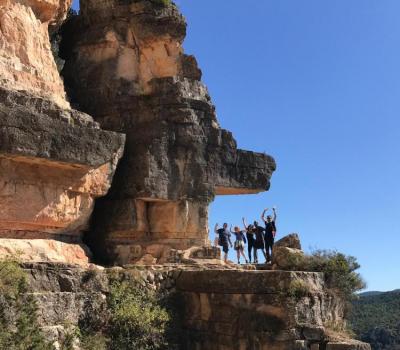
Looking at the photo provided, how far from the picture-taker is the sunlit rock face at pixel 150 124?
1420 cm

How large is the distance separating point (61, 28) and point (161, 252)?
24.4 ft

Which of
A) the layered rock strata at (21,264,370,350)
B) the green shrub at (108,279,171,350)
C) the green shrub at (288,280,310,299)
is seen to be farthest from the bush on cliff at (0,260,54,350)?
the green shrub at (288,280,310,299)

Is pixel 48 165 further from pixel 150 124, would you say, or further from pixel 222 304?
pixel 222 304

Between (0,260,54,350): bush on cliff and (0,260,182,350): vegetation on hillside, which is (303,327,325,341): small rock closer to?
(0,260,182,350): vegetation on hillside

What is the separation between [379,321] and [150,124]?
1848 inches

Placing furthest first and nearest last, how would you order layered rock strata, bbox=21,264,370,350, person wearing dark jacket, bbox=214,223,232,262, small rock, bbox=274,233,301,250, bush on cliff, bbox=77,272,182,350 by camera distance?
person wearing dark jacket, bbox=214,223,232,262 → small rock, bbox=274,233,301,250 → bush on cliff, bbox=77,272,182,350 → layered rock strata, bbox=21,264,370,350

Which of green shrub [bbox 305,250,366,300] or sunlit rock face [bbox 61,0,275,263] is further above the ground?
sunlit rock face [bbox 61,0,275,263]

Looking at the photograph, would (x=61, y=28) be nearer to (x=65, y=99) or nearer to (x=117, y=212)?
(x=65, y=99)

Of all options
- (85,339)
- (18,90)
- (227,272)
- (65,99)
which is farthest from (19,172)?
(227,272)

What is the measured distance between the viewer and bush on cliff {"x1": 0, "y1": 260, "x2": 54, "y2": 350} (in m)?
7.94

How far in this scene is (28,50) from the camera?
13008 mm

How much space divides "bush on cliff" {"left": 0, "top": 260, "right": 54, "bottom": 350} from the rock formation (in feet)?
7.97

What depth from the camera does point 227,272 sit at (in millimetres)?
10992

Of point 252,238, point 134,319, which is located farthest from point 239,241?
point 134,319
